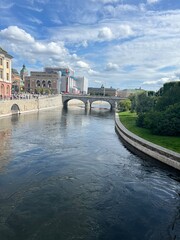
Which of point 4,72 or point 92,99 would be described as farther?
point 92,99

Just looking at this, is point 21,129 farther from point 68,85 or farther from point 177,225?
point 68,85

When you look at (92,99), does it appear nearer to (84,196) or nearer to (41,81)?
(41,81)

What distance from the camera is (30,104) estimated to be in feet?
237

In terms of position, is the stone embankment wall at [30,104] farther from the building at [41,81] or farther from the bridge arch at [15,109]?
the building at [41,81]

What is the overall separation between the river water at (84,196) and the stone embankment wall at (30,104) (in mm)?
28454

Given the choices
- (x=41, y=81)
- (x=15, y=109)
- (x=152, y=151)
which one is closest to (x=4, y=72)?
(x=15, y=109)

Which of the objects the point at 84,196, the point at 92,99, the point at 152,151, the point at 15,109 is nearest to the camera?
the point at 84,196

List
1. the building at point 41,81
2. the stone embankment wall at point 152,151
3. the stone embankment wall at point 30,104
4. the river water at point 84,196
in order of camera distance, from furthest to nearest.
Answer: the building at point 41,81 < the stone embankment wall at point 30,104 < the stone embankment wall at point 152,151 < the river water at point 84,196

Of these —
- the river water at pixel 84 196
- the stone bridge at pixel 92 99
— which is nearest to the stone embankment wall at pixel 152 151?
the river water at pixel 84 196

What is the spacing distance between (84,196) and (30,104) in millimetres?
58834

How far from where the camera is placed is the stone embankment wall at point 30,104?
5559cm

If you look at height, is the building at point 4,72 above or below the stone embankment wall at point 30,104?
above

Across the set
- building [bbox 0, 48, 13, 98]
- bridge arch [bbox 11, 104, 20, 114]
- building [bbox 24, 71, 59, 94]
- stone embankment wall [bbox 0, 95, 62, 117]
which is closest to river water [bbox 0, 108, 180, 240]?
stone embankment wall [bbox 0, 95, 62, 117]

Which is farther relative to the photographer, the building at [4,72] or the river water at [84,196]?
the building at [4,72]
